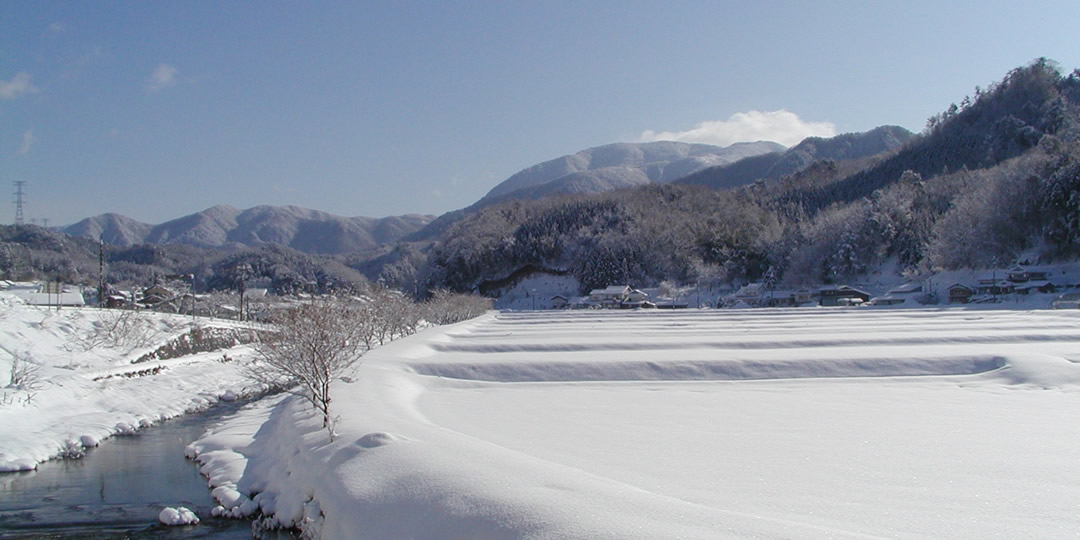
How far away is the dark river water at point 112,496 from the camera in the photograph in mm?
9805

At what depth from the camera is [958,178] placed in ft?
256

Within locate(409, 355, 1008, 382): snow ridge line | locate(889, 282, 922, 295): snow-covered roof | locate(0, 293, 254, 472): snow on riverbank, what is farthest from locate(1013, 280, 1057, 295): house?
locate(0, 293, 254, 472): snow on riverbank

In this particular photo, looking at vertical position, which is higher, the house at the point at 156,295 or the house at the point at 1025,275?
the house at the point at 156,295

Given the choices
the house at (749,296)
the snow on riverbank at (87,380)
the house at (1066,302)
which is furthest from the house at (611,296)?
the snow on riverbank at (87,380)

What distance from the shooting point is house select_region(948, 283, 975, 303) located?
50.8 m

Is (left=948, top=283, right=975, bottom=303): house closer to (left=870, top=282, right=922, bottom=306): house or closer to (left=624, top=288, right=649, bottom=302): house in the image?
(left=870, top=282, right=922, bottom=306): house

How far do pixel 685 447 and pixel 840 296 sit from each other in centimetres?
5658

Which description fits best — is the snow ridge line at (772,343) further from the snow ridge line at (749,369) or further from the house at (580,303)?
the house at (580,303)

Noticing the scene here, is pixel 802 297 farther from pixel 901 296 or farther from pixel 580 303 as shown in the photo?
pixel 580 303

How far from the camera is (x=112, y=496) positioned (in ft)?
37.8

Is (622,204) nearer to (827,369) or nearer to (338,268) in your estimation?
(338,268)

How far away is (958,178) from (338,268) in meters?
86.8

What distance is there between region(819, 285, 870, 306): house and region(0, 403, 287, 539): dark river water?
2155 inches

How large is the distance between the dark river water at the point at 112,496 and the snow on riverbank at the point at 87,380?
985mm
